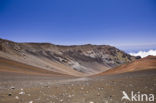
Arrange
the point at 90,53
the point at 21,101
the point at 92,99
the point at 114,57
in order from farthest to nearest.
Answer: the point at 114,57
the point at 90,53
the point at 92,99
the point at 21,101

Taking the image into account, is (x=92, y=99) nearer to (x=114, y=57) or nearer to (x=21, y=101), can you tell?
(x=21, y=101)

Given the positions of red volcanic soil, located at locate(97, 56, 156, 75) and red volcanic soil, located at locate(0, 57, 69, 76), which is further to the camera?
red volcanic soil, located at locate(97, 56, 156, 75)

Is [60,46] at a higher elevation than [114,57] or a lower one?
higher

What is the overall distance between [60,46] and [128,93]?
89618 millimetres

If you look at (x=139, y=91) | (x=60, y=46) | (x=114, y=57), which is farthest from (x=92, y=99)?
(x=114, y=57)

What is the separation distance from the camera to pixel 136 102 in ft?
22.0

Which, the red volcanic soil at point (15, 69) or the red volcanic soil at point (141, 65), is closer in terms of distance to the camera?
the red volcanic soil at point (15, 69)

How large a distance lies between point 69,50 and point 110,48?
42852mm

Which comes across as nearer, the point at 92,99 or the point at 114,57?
the point at 92,99

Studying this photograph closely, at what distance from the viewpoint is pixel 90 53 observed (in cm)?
10438

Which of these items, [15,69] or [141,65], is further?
[141,65]

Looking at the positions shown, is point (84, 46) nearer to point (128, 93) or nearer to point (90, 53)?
point (90, 53)

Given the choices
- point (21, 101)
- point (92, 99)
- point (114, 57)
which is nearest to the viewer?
point (21, 101)

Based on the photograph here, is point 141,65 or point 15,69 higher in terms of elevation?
point 141,65
